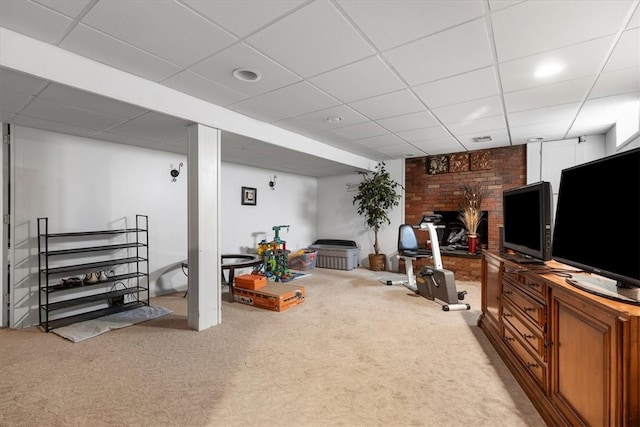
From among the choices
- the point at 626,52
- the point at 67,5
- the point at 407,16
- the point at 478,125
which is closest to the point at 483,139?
the point at 478,125

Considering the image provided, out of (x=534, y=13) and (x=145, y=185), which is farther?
(x=145, y=185)

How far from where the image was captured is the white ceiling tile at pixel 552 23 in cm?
174

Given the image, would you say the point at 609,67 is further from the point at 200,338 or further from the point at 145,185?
the point at 145,185

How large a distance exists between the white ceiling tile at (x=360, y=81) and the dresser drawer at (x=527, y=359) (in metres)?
2.39

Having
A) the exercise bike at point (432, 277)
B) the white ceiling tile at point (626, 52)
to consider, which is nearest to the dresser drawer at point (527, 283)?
the exercise bike at point (432, 277)

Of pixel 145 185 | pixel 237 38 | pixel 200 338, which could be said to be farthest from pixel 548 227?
pixel 145 185

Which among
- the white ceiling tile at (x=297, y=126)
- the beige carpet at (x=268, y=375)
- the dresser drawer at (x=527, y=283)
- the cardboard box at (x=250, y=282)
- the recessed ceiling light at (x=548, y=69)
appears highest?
the recessed ceiling light at (x=548, y=69)

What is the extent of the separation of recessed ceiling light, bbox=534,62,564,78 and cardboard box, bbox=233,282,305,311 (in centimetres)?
350

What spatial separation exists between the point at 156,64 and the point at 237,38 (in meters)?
0.82

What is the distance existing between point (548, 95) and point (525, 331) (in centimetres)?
241

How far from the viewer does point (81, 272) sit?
3775mm

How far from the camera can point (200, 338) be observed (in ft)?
9.72

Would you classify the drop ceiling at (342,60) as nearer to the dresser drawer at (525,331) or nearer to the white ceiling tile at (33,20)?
the white ceiling tile at (33,20)

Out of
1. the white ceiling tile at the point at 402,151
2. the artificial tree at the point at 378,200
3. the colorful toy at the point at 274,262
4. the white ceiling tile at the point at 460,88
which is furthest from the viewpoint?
the artificial tree at the point at 378,200
